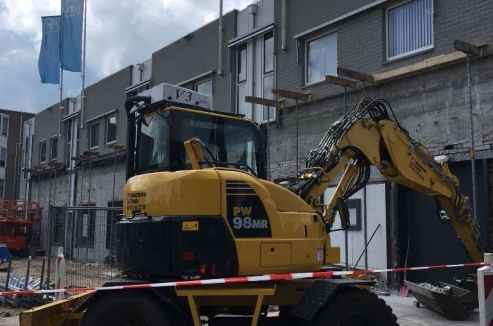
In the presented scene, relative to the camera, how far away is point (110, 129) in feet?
89.2

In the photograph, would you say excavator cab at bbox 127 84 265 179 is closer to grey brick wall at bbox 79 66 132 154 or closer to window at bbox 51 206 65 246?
window at bbox 51 206 65 246

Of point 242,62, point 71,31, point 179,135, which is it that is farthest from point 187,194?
point 71,31

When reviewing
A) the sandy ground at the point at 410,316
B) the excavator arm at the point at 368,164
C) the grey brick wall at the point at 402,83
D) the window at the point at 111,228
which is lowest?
the sandy ground at the point at 410,316

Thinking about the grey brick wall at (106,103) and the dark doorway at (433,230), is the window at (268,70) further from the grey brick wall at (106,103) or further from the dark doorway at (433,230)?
the grey brick wall at (106,103)

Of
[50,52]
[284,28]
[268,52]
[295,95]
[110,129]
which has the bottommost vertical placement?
[295,95]

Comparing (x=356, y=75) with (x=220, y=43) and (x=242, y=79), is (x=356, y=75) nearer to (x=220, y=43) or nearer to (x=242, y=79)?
(x=242, y=79)

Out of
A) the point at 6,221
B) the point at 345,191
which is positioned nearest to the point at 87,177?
the point at 6,221

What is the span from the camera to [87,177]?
28094 millimetres

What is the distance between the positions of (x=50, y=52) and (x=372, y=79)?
19068 millimetres

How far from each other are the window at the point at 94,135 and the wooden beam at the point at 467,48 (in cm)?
2077

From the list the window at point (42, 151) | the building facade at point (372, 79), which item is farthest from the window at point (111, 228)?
the window at point (42, 151)

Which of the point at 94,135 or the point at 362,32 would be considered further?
the point at 94,135

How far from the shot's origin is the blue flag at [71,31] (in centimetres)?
2691

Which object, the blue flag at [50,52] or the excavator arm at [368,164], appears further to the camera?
the blue flag at [50,52]
